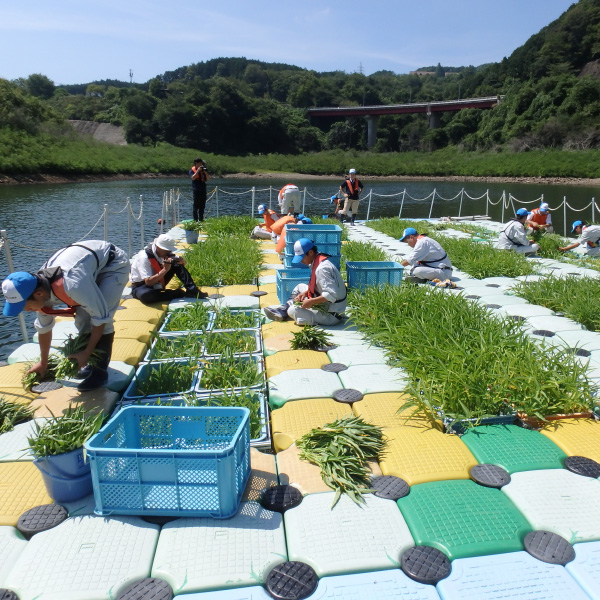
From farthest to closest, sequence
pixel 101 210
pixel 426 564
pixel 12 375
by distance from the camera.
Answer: pixel 101 210 → pixel 12 375 → pixel 426 564

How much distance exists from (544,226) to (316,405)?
25.7ft

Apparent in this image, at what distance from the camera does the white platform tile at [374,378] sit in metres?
3.31

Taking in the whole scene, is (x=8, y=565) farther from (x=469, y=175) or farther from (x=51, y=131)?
(x=469, y=175)

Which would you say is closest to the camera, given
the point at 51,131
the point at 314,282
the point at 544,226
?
the point at 314,282

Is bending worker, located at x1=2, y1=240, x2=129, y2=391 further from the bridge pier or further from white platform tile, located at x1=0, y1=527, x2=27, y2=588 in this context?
the bridge pier

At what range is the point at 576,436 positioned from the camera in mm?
2711

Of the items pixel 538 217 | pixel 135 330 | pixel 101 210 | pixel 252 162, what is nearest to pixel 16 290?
pixel 135 330

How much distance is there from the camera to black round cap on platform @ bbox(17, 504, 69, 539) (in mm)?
2070

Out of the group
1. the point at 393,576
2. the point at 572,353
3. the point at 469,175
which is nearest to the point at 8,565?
the point at 393,576

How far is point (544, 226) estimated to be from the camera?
913 cm

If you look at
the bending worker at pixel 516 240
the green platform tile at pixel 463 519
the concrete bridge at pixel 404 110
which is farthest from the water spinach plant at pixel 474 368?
the concrete bridge at pixel 404 110

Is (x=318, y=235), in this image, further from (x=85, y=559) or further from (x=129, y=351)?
(x=85, y=559)

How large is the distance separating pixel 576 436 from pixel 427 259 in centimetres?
376

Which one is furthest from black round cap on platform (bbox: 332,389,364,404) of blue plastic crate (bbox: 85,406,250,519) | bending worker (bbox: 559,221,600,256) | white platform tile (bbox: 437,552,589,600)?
bending worker (bbox: 559,221,600,256)
